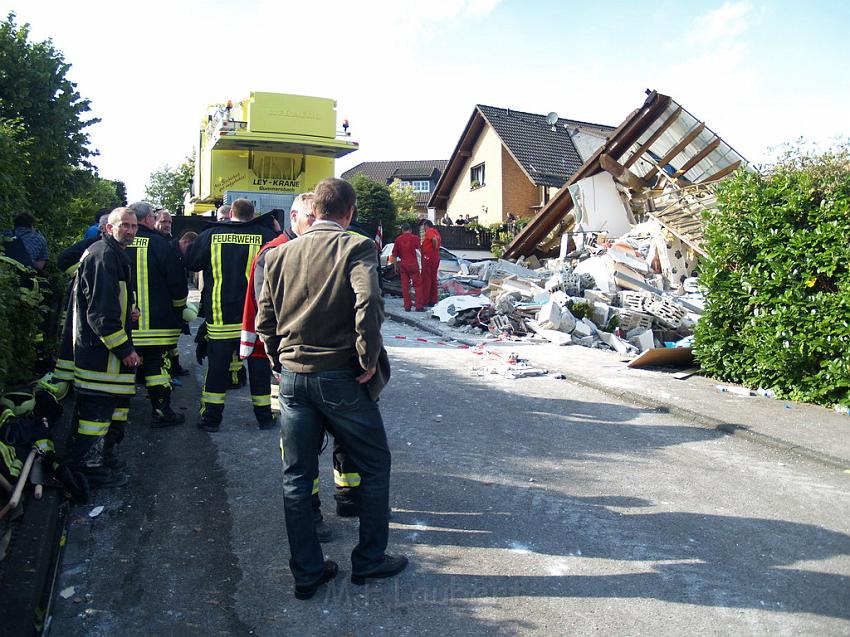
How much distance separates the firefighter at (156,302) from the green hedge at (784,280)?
18.6 ft

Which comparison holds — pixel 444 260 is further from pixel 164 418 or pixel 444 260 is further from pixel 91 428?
pixel 91 428

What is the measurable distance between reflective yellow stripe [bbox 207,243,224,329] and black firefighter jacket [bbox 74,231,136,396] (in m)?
1.07

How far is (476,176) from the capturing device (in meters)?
32.4

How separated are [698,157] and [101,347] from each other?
1527 cm

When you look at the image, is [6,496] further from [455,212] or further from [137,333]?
[455,212]

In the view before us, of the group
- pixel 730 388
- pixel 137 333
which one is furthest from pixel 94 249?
pixel 730 388

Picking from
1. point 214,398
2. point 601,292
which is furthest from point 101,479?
point 601,292

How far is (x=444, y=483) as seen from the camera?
4.62 meters

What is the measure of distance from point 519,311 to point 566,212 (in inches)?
290

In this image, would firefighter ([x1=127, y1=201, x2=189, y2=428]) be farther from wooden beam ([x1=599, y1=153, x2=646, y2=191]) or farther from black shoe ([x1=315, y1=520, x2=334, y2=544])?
wooden beam ([x1=599, y1=153, x2=646, y2=191])

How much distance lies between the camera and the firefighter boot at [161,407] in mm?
5781

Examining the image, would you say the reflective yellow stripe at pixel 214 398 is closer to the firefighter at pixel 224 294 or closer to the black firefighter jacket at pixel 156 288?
the firefighter at pixel 224 294

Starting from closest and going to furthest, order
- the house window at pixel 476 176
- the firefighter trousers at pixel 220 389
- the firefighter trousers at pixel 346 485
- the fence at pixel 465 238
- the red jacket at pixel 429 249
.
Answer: the firefighter trousers at pixel 346 485, the firefighter trousers at pixel 220 389, the red jacket at pixel 429 249, the fence at pixel 465 238, the house window at pixel 476 176

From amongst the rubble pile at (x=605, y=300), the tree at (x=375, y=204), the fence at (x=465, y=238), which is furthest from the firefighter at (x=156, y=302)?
the tree at (x=375, y=204)
